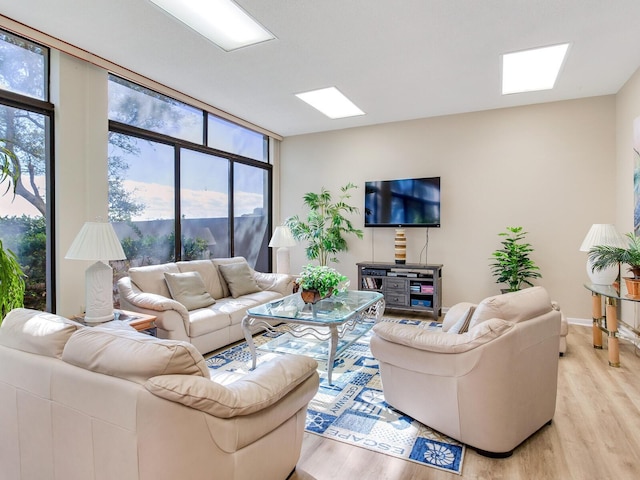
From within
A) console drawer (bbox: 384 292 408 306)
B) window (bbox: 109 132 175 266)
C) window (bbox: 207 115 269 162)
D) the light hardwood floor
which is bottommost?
the light hardwood floor

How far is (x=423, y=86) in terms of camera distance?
4.16 metres

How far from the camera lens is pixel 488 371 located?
1877 mm

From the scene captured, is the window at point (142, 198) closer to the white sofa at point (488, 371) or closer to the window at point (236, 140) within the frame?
the window at point (236, 140)

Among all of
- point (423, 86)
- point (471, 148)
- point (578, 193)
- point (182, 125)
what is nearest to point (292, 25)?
point (423, 86)

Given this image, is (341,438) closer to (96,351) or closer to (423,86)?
(96,351)

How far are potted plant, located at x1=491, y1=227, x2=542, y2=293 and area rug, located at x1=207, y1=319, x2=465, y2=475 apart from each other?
2.33 m

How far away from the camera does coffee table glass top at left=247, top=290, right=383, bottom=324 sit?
3004 millimetres

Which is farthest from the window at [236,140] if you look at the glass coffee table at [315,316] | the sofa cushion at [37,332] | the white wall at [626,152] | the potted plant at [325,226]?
the white wall at [626,152]

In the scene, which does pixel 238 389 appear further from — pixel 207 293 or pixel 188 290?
pixel 207 293

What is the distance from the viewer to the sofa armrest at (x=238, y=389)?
117 cm

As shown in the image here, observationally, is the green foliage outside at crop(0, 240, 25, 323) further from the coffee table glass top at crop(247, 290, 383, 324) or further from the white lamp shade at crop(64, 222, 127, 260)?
the coffee table glass top at crop(247, 290, 383, 324)

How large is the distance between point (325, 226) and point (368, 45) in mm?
3246

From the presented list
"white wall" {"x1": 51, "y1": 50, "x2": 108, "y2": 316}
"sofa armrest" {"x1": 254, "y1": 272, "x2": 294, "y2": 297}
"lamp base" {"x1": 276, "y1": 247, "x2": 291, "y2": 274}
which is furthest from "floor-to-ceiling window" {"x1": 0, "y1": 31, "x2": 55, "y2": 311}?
"lamp base" {"x1": 276, "y1": 247, "x2": 291, "y2": 274}

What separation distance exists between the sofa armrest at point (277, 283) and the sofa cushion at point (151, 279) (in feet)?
4.25
